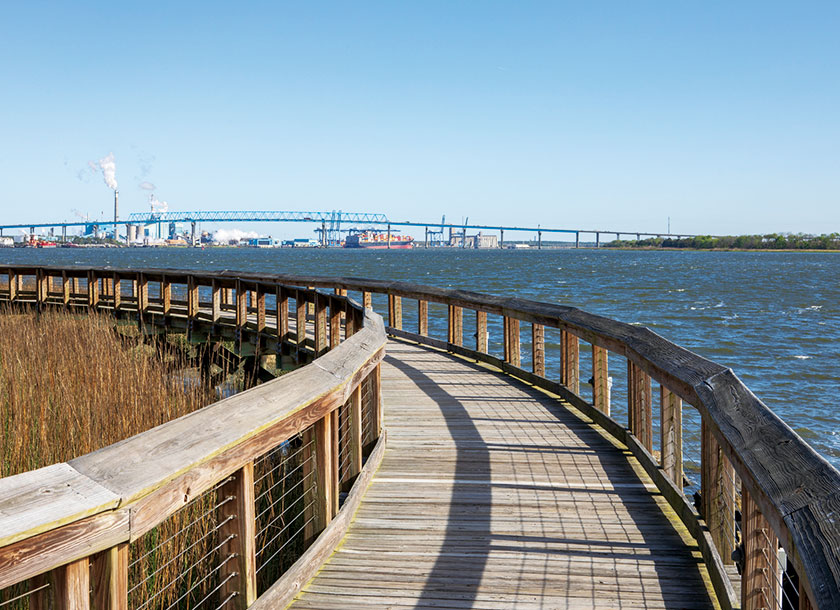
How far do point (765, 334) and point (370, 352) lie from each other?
25.5 meters

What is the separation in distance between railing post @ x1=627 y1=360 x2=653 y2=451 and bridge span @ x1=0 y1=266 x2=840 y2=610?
25 mm

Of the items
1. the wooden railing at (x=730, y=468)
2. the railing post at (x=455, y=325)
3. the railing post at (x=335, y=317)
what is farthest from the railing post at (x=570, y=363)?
the railing post at (x=455, y=325)

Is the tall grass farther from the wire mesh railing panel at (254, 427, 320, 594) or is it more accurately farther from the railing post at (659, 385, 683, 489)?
the railing post at (659, 385, 683, 489)

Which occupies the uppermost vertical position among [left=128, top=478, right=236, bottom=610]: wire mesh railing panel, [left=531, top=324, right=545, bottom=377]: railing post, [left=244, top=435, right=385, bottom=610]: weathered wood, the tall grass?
[left=531, top=324, right=545, bottom=377]: railing post

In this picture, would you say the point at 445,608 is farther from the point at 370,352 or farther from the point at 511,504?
the point at 370,352

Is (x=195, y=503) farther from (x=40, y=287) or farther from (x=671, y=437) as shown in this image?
(x=40, y=287)

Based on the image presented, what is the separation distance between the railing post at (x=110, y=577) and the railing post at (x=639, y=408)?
13.7ft

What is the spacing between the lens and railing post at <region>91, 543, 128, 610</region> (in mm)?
1978

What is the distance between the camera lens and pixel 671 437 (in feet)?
15.9

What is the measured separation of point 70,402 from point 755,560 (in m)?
5.31

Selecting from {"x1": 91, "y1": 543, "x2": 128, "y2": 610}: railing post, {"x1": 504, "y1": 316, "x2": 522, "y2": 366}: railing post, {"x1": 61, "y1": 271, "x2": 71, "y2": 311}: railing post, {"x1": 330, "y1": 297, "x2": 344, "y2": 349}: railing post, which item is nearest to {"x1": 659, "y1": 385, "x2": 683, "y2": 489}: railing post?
{"x1": 91, "y1": 543, "x2": 128, "y2": 610}: railing post

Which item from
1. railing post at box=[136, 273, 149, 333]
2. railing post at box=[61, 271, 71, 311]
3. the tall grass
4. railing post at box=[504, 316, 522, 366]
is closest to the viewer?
the tall grass

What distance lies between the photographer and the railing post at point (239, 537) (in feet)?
9.37

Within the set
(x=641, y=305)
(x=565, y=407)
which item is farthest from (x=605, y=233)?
(x=565, y=407)
